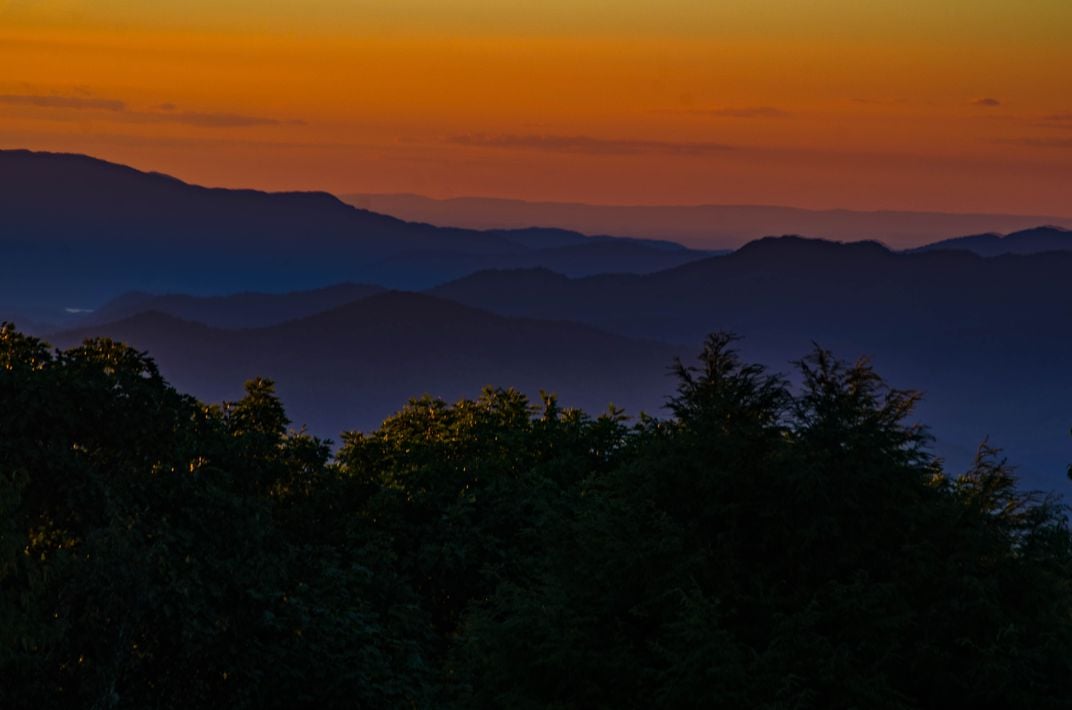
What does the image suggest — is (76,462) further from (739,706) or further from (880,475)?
(880,475)

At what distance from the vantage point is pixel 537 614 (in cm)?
2169

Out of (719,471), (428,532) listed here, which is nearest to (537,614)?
(719,471)

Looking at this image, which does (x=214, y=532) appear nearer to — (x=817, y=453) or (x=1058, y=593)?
(x=817, y=453)

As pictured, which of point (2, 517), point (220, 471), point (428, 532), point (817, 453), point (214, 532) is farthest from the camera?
point (428, 532)

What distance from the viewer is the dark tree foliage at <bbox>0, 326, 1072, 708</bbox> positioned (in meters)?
19.6

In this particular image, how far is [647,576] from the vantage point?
837 inches

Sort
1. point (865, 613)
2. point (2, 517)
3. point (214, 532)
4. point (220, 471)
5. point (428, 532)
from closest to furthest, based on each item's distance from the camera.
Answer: point (2, 517)
point (865, 613)
point (214, 532)
point (220, 471)
point (428, 532)

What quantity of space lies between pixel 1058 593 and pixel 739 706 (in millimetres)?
5688

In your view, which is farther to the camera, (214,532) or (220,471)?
(220,471)

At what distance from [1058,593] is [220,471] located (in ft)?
46.9

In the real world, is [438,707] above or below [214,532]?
below

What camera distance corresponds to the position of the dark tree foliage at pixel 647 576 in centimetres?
1958

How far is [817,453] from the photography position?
2112cm

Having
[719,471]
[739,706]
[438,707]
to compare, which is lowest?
[438,707]
